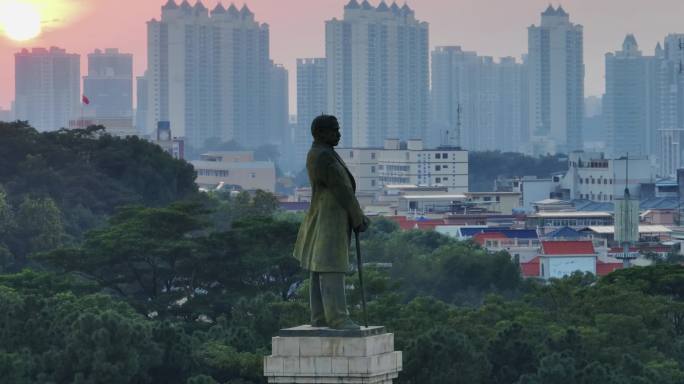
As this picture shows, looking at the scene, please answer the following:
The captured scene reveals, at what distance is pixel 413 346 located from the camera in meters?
38.0

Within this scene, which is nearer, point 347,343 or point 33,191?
point 347,343

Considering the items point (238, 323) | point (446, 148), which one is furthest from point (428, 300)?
point (446, 148)

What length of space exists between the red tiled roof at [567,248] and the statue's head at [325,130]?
3095 inches

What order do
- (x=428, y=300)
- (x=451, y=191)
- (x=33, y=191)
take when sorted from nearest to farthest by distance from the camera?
(x=428, y=300), (x=33, y=191), (x=451, y=191)

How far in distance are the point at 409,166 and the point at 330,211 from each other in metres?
171

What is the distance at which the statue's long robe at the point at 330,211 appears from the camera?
17.2 meters

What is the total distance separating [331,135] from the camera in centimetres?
1750

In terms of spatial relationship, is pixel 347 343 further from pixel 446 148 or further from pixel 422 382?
pixel 446 148

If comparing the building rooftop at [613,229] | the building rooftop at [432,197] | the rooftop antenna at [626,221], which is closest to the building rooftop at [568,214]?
the building rooftop at [613,229]

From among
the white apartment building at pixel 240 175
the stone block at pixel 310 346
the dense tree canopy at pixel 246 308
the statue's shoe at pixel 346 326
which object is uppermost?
the white apartment building at pixel 240 175

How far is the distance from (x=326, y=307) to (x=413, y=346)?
20.9 meters

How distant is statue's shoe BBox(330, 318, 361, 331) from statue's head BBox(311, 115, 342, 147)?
1340 mm

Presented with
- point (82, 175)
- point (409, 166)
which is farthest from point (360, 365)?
point (409, 166)

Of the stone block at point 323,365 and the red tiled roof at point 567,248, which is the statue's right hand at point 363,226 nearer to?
the stone block at point 323,365
